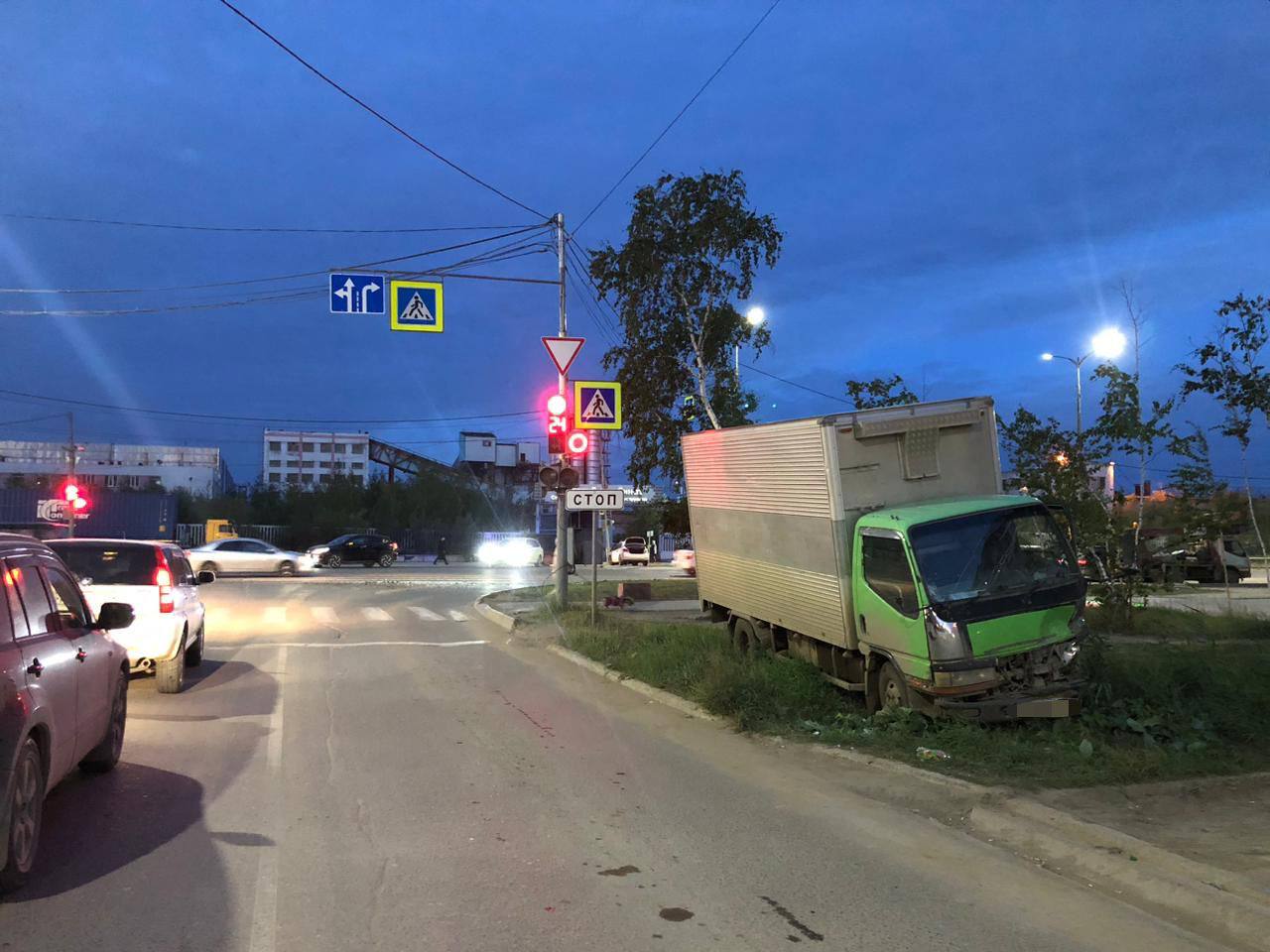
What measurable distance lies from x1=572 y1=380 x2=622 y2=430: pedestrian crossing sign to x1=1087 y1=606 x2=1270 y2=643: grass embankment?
9588 millimetres

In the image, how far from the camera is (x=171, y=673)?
10.6 metres

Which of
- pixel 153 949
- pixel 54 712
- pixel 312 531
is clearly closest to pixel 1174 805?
pixel 153 949

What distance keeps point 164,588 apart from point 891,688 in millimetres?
7859

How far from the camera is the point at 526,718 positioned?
962 centimetres

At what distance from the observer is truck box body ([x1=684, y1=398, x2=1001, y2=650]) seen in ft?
31.8

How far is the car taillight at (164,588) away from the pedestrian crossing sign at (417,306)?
678 cm

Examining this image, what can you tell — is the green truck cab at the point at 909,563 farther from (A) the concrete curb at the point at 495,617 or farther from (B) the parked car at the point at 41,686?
(A) the concrete curb at the point at 495,617

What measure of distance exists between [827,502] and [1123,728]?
3305mm

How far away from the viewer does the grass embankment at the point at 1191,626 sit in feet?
47.3

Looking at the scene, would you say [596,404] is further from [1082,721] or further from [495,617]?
[1082,721]

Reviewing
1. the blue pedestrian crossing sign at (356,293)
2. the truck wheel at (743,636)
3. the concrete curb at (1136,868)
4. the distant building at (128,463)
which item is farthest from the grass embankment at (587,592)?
the distant building at (128,463)

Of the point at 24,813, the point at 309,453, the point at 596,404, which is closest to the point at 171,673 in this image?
the point at 24,813

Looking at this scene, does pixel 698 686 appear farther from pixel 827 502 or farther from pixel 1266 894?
pixel 1266 894

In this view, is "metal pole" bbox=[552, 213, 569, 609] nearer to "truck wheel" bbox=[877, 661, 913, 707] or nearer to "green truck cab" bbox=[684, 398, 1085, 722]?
"green truck cab" bbox=[684, 398, 1085, 722]
